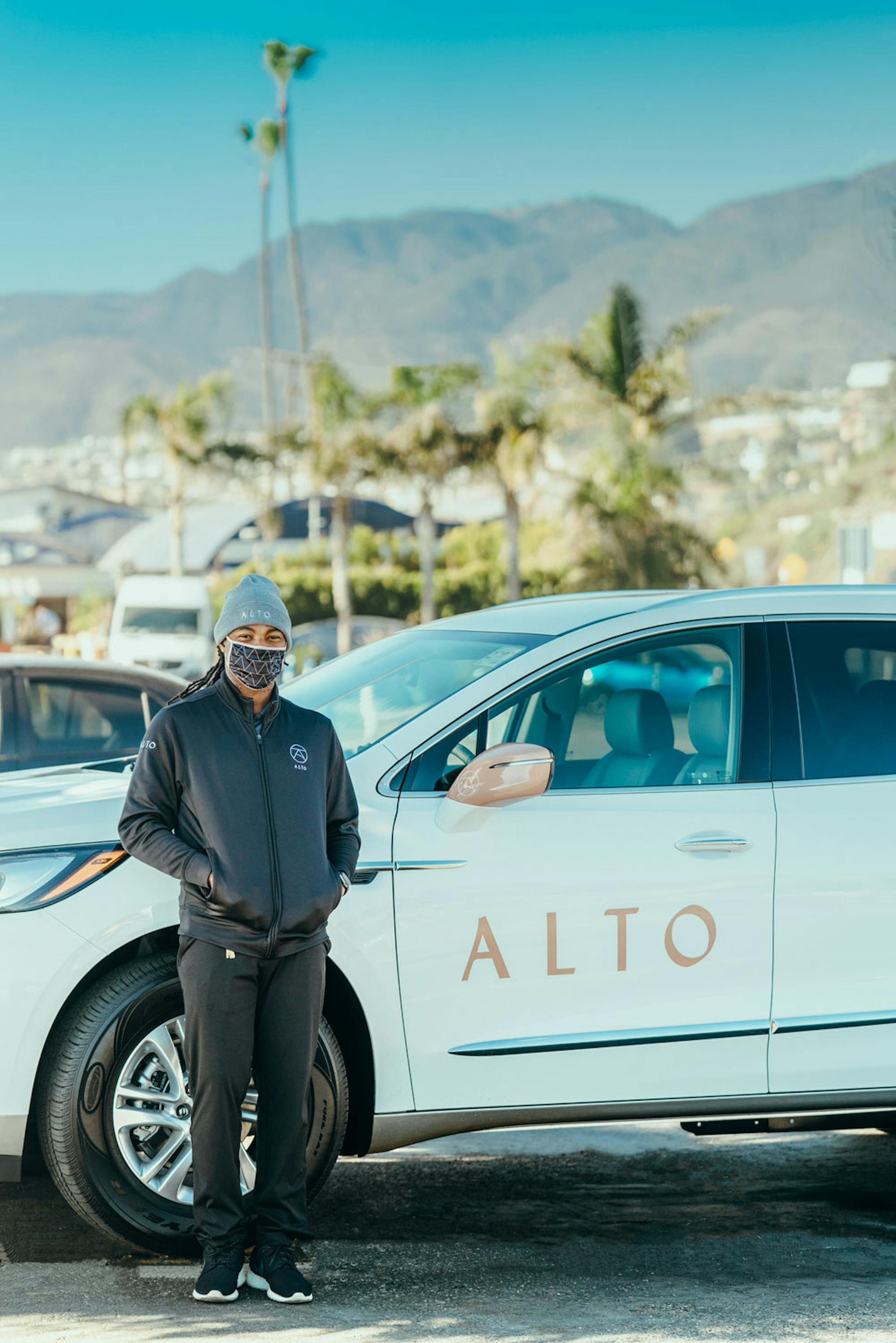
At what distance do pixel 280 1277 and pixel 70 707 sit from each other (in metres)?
4.02

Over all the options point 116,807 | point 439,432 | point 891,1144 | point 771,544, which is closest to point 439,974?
point 116,807

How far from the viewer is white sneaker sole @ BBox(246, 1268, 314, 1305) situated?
3863 mm

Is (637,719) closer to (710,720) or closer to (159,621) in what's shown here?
(710,720)

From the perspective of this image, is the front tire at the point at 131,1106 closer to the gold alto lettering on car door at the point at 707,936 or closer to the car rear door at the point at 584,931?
the car rear door at the point at 584,931

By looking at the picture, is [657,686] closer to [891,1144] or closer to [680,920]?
[680,920]

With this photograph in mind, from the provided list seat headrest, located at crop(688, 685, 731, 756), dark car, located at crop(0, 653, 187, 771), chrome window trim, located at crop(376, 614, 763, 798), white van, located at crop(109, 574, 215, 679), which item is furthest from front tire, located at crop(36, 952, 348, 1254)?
white van, located at crop(109, 574, 215, 679)

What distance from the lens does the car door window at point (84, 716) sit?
7.36 metres

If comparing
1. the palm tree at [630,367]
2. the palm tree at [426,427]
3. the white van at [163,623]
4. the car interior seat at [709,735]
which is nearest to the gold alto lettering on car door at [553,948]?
the car interior seat at [709,735]

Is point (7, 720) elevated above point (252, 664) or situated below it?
below

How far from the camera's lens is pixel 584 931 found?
4137mm

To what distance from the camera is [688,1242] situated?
4438 millimetres

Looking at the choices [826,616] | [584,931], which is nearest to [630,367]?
[826,616]

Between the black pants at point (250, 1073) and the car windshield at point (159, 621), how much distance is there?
27.9 m

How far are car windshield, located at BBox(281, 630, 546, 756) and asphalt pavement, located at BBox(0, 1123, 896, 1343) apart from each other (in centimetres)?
139
